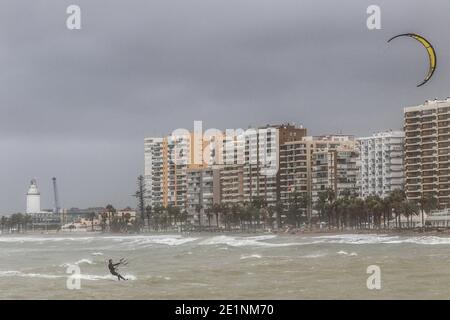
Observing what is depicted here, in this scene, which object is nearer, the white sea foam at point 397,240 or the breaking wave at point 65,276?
the breaking wave at point 65,276

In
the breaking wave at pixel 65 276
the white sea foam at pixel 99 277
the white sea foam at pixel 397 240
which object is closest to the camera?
the white sea foam at pixel 99 277

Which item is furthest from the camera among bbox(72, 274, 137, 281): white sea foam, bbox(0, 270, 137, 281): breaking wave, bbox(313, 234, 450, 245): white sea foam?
bbox(313, 234, 450, 245): white sea foam

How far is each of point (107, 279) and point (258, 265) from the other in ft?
54.0

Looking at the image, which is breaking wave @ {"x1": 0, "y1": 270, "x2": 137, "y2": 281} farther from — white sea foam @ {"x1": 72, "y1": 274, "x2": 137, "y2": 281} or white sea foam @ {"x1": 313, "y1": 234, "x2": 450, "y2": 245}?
white sea foam @ {"x1": 313, "y1": 234, "x2": 450, "y2": 245}

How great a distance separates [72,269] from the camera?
211 ft

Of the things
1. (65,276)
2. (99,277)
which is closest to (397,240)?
(65,276)

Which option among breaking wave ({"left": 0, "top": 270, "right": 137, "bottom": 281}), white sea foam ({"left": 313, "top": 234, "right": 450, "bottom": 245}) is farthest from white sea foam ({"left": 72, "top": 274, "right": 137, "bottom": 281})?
Answer: white sea foam ({"left": 313, "top": 234, "right": 450, "bottom": 245})

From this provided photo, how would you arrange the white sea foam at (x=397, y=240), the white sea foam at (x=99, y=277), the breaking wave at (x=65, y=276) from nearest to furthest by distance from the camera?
the white sea foam at (x=99, y=277) < the breaking wave at (x=65, y=276) < the white sea foam at (x=397, y=240)

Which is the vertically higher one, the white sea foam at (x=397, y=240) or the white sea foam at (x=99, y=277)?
the white sea foam at (x=99, y=277)

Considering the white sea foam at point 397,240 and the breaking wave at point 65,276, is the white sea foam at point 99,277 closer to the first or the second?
the breaking wave at point 65,276

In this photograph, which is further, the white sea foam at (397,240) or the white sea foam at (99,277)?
the white sea foam at (397,240)

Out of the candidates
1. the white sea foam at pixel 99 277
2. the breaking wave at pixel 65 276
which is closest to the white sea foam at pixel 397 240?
the breaking wave at pixel 65 276

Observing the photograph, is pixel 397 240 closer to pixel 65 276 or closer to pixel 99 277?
pixel 65 276
